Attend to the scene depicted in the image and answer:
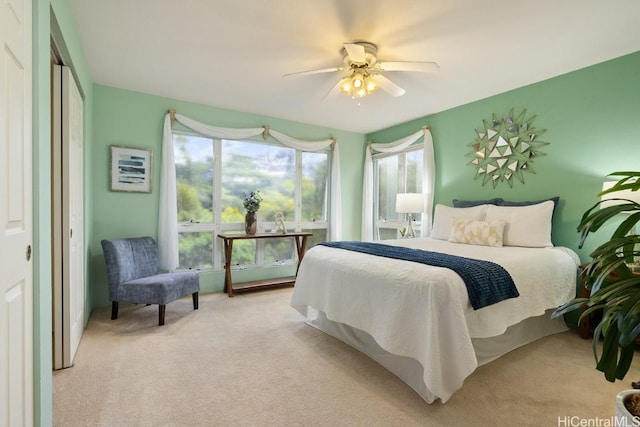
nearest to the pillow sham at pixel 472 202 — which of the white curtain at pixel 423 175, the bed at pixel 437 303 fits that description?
the bed at pixel 437 303

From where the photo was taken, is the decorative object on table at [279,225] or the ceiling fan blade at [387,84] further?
the decorative object on table at [279,225]

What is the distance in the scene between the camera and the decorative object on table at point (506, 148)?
338cm

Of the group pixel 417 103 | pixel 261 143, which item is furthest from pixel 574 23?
pixel 261 143

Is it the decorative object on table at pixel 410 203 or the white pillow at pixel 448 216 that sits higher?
the decorative object on table at pixel 410 203

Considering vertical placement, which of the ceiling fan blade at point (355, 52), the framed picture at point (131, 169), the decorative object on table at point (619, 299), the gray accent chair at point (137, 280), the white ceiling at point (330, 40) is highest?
the white ceiling at point (330, 40)

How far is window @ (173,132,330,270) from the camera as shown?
4.09m

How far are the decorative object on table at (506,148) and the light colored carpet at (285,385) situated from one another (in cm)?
172

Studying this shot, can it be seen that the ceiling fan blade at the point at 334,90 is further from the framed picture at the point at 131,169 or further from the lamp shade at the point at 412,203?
the framed picture at the point at 131,169

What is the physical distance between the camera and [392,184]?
5184 millimetres

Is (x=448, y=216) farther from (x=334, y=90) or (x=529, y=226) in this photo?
(x=334, y=90)

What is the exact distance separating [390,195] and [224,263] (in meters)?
2.80

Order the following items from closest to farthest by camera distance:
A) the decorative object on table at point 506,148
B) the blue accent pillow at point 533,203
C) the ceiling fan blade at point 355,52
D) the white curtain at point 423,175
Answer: the ceiling fan blade at point 355,52 → the blue accent pillow at point 533,203 → the decorative object on table at point 506,148 → the white curtain at point 423,175
